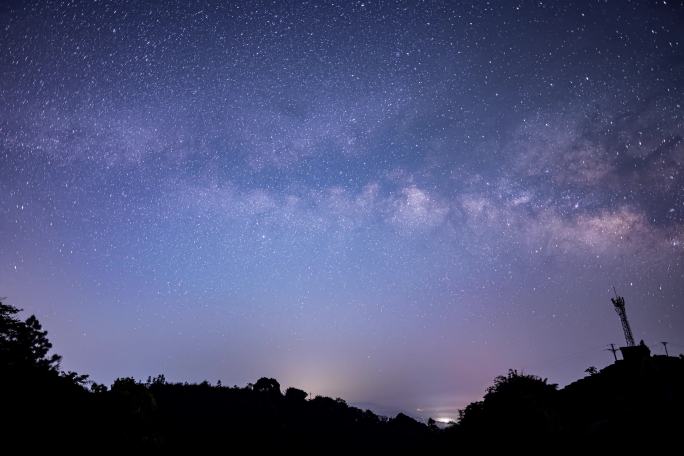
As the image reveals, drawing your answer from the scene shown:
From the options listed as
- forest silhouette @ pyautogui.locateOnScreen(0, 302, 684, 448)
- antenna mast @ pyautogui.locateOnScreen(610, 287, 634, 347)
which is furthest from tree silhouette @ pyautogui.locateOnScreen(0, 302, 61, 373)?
antenna mast @ pyautogui.locateOnScreen(610, 287, 634, 347)

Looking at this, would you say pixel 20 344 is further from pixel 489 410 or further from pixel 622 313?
pixel 622 313

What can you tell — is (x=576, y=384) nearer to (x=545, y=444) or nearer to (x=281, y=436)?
(x=545, y=444)

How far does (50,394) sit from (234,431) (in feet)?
116

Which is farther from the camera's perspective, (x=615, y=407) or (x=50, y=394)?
(x=615, y=407)

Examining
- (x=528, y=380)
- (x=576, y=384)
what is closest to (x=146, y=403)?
(x=528, y=380)

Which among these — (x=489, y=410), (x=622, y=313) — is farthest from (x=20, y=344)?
(x=622, y=313)

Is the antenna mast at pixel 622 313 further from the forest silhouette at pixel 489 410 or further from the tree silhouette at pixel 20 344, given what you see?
the tree silhouette at pixel 20 344

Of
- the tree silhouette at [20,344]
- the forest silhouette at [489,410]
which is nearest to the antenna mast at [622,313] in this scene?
the forest silhouette at [489,410]

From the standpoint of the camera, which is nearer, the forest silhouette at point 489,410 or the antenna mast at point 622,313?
the forest silhouette at point 489,410

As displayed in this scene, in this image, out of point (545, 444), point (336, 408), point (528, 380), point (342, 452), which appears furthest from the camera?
point (336, 408)

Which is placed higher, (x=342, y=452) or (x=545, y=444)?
(x=545, y=444)

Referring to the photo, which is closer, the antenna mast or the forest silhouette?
the forest silhouette

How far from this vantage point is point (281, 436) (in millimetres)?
51594

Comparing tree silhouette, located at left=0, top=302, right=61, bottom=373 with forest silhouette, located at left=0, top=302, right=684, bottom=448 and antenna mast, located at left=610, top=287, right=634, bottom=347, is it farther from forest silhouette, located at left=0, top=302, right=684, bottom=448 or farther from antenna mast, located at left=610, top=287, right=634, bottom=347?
antenna mast, located at left=610, top=287, right=634, bottom=347
